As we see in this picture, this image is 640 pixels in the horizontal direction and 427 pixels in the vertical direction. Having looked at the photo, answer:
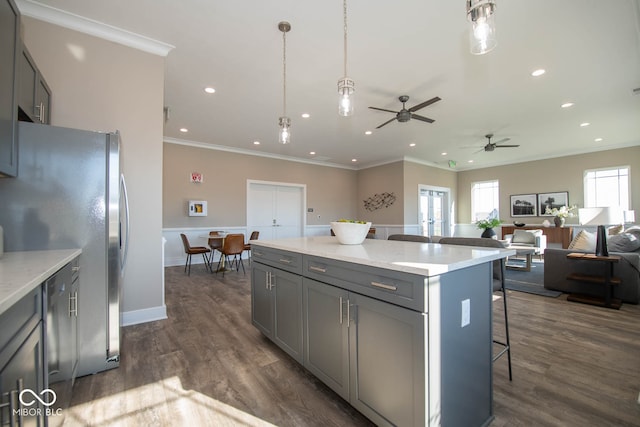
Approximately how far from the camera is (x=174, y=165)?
6.12m

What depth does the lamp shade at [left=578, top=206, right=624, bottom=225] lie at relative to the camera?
11.0ft

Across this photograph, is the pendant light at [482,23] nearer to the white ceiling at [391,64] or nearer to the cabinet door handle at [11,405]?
the white ceiling at [391,64]

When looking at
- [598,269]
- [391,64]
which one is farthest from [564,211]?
[391,64]

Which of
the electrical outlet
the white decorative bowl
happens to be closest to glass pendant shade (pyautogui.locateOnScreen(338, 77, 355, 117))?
the white decorative bowl

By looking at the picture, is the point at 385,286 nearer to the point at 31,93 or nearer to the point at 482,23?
the point at 482,23

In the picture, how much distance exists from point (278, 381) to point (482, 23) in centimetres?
240

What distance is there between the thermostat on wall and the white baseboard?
3.62 meters

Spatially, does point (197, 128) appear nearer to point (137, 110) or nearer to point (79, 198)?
point (137, 110)

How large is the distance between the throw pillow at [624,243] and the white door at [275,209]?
6.28m

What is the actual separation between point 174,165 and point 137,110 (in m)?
3.57

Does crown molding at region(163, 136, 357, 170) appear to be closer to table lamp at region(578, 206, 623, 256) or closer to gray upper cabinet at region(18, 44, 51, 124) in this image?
gray upper cabinet at region(18, 44, 51, 124)

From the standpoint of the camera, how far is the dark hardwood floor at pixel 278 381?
5.05ft

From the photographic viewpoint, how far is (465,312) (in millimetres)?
Result: 1354

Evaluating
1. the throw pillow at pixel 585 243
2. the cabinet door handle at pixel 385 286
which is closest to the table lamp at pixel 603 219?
the throw pillow at pixel 585 243
